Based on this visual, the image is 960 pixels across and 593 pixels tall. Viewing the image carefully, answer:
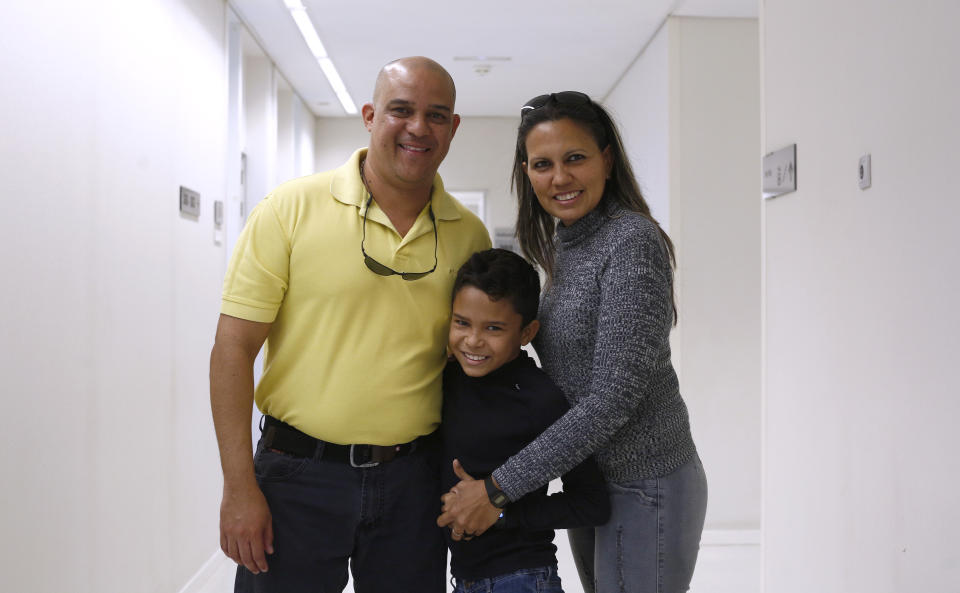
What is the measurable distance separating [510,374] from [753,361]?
3.19 m

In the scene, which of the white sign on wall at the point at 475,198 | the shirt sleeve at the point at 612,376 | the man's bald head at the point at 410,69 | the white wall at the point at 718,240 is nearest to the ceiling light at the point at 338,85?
the white sign on wall at the point at 475,198

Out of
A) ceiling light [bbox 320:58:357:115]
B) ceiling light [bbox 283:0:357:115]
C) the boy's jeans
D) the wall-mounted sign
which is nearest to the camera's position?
the boy's jeans

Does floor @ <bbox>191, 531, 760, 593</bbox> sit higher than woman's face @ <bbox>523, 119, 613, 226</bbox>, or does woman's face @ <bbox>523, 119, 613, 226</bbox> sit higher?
woman's face @ <bbox>523, 119, 613, 226</bbox>

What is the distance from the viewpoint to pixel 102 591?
2.51 meters

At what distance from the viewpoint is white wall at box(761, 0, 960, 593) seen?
161cm

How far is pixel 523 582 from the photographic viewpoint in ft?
4.75

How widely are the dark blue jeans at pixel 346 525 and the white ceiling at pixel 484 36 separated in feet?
11.1

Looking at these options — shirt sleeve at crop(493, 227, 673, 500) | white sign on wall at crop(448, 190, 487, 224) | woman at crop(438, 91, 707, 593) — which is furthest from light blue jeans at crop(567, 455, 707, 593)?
white sign on wall at crop(448, 190, 487, 224)

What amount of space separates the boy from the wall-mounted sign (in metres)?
1.15

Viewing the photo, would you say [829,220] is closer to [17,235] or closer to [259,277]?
[259,277]

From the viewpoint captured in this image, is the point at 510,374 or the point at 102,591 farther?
the point at 102,591

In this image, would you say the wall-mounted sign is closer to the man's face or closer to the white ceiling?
the man's face

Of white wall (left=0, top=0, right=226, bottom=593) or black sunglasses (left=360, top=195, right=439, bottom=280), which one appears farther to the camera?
white wall (left=0, top=0, right=226, bottom=593)

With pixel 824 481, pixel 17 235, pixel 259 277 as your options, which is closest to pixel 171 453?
pixel 17 235
